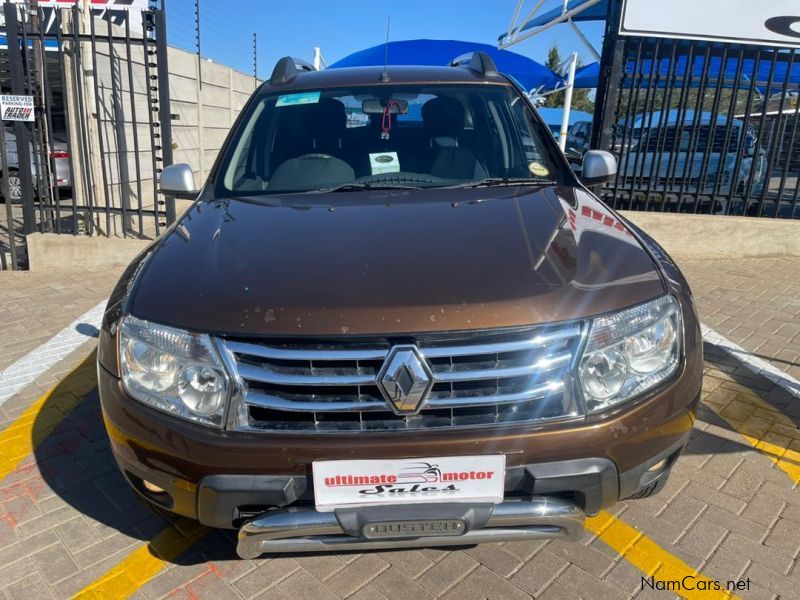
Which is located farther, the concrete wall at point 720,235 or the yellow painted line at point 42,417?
the concrete wall at point 720,235

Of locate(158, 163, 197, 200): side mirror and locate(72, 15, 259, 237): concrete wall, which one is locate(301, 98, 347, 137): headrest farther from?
locate(72, 15, 259, 237): concrete wall

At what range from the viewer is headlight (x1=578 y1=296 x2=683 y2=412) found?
1775mm

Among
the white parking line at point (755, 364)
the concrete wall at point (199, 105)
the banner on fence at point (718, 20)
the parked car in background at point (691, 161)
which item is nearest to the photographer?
the white parking line at point (755, 364)

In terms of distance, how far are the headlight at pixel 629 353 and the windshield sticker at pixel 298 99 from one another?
7.02 ft

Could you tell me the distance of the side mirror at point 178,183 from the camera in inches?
121

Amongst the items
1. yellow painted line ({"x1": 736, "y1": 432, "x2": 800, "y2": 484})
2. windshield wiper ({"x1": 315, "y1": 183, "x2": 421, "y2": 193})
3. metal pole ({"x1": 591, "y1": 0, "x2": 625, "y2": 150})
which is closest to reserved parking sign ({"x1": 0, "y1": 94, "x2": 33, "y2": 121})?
windshield wiper ({"x1": 315, "y1": 183, "x2": 421, "y2": 193})

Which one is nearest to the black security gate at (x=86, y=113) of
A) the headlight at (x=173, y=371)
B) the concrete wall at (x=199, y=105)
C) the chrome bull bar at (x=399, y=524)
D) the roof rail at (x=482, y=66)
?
the concrete wall at (x=199, y=105)

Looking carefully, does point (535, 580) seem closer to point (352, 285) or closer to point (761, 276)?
point (352, 285)

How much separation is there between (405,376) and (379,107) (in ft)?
6.49

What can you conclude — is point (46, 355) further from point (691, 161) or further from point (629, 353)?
point (691, 161)

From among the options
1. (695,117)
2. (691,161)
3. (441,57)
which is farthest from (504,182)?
(441,57)

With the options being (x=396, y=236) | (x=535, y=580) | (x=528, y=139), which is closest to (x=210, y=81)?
(x=528, y=139)

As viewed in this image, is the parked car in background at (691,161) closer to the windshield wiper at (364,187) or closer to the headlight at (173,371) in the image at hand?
the windshield wiper at (364,187)

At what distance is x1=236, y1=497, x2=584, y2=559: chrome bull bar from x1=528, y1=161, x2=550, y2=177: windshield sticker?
165 centimetres
